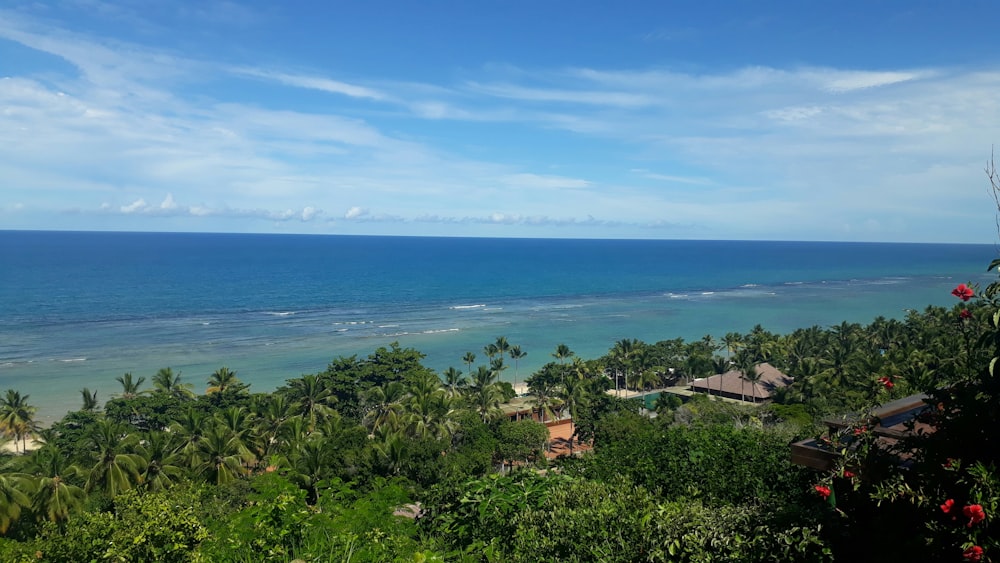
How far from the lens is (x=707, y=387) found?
1731 inches

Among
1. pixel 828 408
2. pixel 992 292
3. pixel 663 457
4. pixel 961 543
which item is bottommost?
pixel 828 408

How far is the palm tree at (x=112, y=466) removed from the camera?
21.6 m

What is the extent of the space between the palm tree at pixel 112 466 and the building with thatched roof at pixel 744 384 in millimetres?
35203

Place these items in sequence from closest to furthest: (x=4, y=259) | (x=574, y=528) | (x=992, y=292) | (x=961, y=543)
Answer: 1. (x=961, y=543)
2. (x=992, y=292)
3. (x=574, y=528)
4. (x=4, y=259)

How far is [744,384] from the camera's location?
140 feet

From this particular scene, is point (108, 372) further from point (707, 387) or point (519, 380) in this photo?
point (707, 387)

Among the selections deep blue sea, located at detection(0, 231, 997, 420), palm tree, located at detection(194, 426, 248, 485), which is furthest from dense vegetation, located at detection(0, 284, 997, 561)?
deep blue sea, located at detection(0, 231, 997, 420)

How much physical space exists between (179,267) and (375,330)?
297 feet

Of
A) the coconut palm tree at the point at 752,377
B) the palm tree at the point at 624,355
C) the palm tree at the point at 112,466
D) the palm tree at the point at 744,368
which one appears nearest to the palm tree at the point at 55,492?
the palm tree at the point at 112,466

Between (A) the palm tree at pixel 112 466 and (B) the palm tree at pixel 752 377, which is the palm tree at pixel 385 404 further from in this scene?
(B) the palm tree at pixel 752 377

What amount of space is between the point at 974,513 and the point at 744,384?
135ft

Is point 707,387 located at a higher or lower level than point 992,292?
lower

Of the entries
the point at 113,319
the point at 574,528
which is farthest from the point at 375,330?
the point at 574,528

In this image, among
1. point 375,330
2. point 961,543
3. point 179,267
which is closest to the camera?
point 961,543
